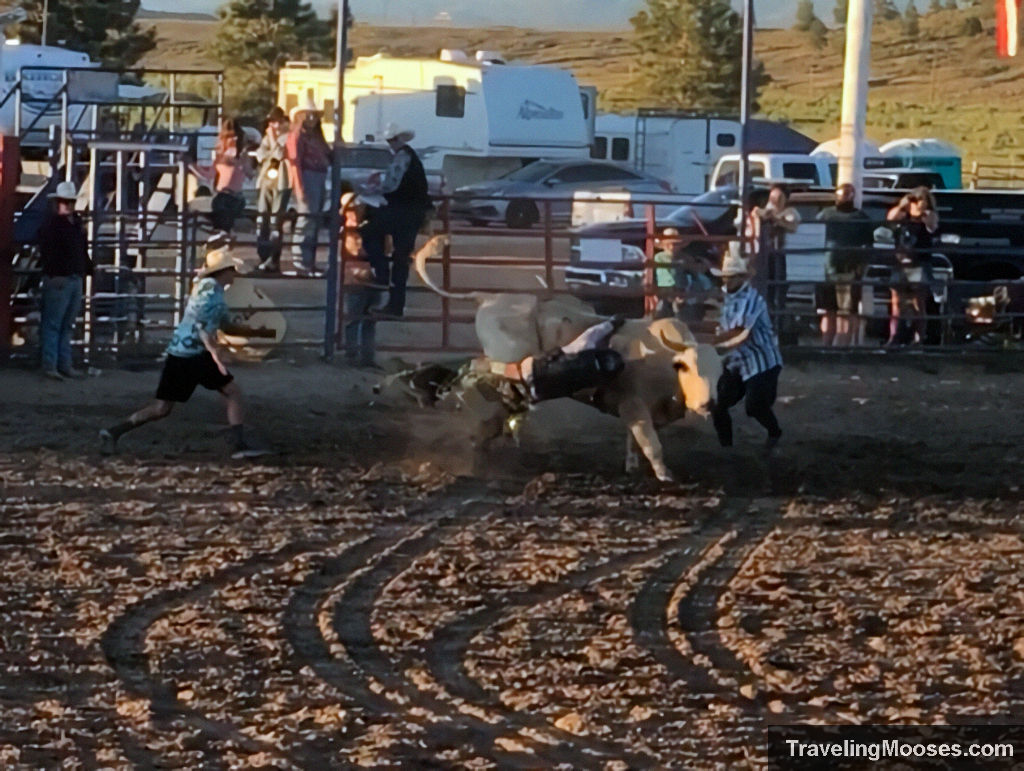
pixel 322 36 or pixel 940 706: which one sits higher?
pixel 322 36

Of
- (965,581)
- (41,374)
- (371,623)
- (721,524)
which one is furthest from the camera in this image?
(41,374)

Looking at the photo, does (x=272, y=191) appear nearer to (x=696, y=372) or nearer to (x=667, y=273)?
(x=667, y=273)

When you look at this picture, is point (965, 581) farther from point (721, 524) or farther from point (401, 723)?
point (401, 723)

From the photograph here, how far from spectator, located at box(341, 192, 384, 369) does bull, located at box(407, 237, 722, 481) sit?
15.6 feet

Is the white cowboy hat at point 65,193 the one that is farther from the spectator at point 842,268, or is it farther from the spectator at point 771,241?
the spectator at point 842,268

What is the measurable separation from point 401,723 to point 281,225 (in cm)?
988

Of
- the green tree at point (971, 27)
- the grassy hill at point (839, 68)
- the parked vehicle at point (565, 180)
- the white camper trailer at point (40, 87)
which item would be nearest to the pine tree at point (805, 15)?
the grassy hill at point (839, 68)

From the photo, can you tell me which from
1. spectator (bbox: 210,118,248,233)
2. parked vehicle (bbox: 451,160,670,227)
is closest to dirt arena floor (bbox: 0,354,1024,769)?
spectator (bbox: 210,118,248,233)

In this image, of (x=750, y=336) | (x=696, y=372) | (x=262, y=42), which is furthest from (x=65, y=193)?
(x=262, y=42)

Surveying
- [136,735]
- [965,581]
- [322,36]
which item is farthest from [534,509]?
[322,36]

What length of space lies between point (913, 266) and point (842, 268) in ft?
1.93

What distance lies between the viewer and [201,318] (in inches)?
405

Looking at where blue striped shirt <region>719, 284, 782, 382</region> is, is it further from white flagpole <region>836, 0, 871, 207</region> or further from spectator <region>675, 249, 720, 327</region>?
white flagpole <region>836, 0, 871, 207</region>

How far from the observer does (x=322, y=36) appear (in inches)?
1817
